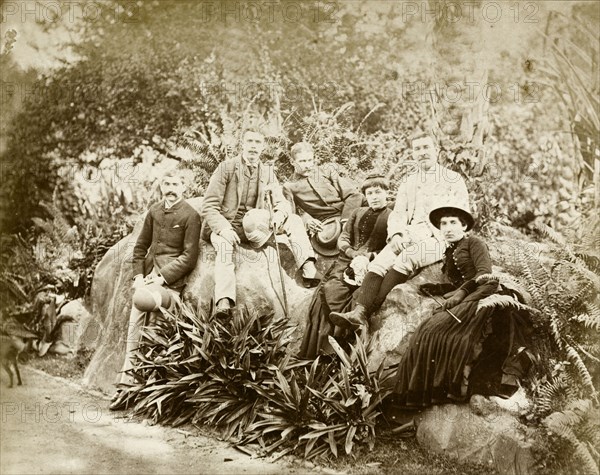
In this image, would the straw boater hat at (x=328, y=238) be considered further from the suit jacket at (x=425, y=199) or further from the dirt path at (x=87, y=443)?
the dirt path at (x=87, y=443)

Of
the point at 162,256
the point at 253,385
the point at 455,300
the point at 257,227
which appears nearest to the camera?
the point at 455,300

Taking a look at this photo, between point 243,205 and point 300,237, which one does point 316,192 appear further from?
point 243,205

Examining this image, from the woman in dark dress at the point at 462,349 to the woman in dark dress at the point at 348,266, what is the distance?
0.67 meters

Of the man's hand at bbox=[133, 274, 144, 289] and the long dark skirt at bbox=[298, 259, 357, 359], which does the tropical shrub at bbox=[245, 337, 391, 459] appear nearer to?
the long dark skirt at bbox=[298, 259, 357, 359]

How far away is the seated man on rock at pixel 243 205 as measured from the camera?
20.1ft

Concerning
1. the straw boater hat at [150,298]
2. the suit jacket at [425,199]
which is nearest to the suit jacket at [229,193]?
the straw boater hat at [150,298]

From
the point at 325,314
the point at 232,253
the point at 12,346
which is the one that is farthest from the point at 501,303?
the point at 12,346

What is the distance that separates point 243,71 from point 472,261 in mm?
2779

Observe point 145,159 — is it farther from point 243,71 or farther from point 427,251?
point 427,251

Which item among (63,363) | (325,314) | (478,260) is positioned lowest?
(63,363)

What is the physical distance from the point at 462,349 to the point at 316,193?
1.94 m

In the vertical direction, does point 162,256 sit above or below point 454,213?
below

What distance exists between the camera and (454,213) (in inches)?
226

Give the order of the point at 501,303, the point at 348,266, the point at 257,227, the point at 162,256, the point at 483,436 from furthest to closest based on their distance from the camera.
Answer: the point at 162,256, the point at 257,227, the point at 348,266, the point at 501,303, the point at 483,436
